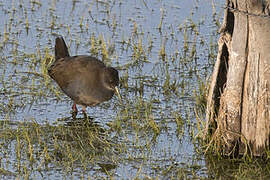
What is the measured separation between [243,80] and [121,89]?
8.75ft

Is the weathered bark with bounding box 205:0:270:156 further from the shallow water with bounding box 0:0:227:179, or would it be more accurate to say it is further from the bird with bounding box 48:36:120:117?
the bird with bounding box 48:36:120:117

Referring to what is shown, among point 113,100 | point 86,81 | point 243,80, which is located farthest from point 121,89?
point 243,80

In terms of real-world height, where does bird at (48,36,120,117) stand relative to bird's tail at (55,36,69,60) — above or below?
below

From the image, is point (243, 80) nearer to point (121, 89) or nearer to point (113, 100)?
point (113, 100)

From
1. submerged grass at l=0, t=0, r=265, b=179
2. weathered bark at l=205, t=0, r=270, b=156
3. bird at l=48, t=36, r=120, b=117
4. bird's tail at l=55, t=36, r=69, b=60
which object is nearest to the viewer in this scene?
weathered bark at l=205, t=0, r=270, b=156

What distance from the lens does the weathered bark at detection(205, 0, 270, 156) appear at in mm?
7031

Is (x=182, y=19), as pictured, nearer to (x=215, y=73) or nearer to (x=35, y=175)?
(x=215, y=73)

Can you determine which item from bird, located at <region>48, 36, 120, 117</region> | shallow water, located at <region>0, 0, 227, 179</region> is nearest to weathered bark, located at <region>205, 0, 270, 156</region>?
shallow water, located at <region>0, 0, 227, 179</region>

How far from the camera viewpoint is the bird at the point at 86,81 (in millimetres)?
8734

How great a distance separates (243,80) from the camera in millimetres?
7211

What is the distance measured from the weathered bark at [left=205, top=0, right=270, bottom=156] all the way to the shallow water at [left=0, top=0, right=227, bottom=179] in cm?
51

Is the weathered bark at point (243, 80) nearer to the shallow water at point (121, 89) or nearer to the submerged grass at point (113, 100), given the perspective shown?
the submerged grass at point (113, 100)

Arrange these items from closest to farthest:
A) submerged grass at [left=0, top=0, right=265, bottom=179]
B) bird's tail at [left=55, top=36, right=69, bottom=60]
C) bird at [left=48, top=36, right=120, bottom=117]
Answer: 1. submerged grass at [left=0, top=0, right=265, bottom=179]
2. bird at [left=48, top=36, right=120, bottom=117]
3. bird's tail at [left=55, top=36, right=69, bottom=60]

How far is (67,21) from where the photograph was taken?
465 inches
